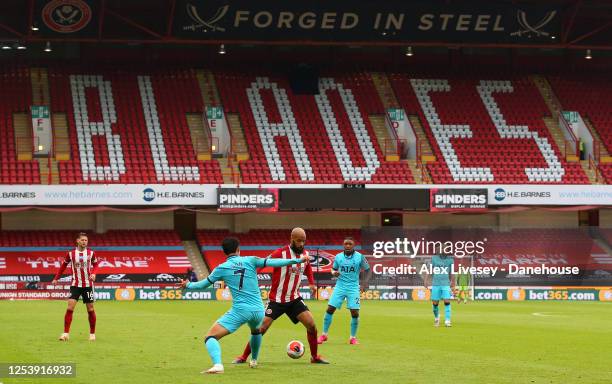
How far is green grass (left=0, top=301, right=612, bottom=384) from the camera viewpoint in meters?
14.9

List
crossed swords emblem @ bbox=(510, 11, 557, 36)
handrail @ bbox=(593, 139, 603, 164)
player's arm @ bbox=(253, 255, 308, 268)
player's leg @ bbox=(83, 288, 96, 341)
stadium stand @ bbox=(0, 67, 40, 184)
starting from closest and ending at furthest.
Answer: player's arm @ bbox=(253, 255, 308, 268) < player's leg @ bbox=(83, 288, 96, 341) < stadium stand @ bbox=(0, 67, 40, 184) < crossed swords emblem @ bbox=(510, 11, 557, 36) < handrail @ bbox=(593, 139, 603, 164)

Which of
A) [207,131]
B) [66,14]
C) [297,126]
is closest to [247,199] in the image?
[207,131]

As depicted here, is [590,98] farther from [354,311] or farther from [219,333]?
[219,333]

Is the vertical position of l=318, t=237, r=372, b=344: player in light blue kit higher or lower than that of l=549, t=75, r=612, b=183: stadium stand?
lower

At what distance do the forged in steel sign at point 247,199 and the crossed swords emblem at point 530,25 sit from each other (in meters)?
14.5

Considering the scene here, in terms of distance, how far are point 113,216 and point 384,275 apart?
15484mm

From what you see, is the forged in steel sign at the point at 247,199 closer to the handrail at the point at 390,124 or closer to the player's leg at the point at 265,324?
the handrail at the point at 390,124

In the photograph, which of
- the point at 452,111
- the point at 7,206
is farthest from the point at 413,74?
the point at 7,206

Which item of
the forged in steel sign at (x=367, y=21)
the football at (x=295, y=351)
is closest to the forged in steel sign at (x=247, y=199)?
the forged in steel sign at (x=367, y=21)

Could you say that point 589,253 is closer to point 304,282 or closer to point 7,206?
point 304,282

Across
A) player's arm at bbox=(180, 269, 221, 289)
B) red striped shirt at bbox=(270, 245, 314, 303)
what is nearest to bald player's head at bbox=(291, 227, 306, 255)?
red striped shirt at bbox=(270, 245, 314, 303)

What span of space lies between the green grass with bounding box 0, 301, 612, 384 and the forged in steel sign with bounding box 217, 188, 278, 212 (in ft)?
51.6

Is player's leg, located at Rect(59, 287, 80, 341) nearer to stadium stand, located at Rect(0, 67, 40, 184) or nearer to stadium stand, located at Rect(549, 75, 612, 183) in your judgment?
stadium stand, located at Rect(0, 67, 40, 184)

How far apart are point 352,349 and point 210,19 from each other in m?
33.4
